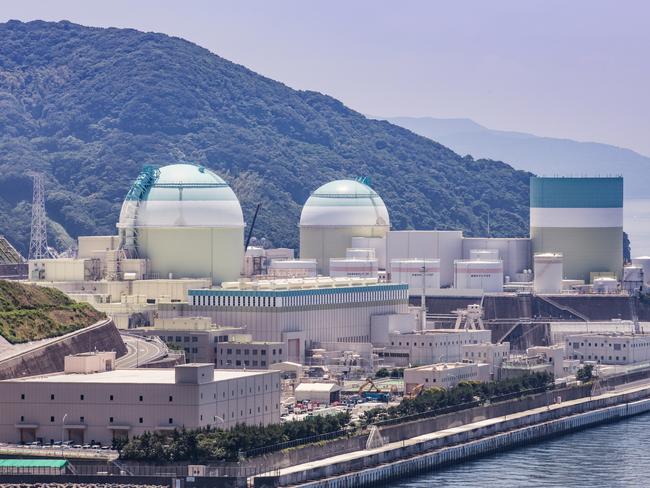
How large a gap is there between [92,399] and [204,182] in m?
52.4

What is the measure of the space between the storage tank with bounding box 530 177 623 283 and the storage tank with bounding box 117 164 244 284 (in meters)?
27.7

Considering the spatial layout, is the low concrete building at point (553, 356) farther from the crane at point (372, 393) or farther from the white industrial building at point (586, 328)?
the crane at point (372, 393)

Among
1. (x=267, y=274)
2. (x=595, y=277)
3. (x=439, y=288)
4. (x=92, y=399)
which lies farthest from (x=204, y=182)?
(x=92, y=399)

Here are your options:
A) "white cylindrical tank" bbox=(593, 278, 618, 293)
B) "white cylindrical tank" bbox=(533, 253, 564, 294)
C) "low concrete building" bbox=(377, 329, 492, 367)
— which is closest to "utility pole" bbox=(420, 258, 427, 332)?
"low concrete building" bbox=(377, 329, 492, 367)

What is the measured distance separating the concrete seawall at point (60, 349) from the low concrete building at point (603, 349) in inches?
1416

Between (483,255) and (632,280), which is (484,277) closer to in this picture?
(483,255)

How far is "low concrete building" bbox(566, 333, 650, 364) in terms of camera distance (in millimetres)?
140250

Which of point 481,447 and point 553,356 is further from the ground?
point 553,356

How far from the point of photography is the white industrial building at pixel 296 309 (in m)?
131

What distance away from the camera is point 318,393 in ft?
A: 368

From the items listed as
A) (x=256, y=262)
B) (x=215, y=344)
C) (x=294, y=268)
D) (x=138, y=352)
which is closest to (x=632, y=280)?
(x=294, y=268)

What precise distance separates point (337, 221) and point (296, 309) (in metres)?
27.4

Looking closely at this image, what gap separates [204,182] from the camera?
14338 cm

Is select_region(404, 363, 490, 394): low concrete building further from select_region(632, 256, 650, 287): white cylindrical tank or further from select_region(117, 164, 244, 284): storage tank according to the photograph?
select_region(632, 256, 650, 287): white cylindrical tank
